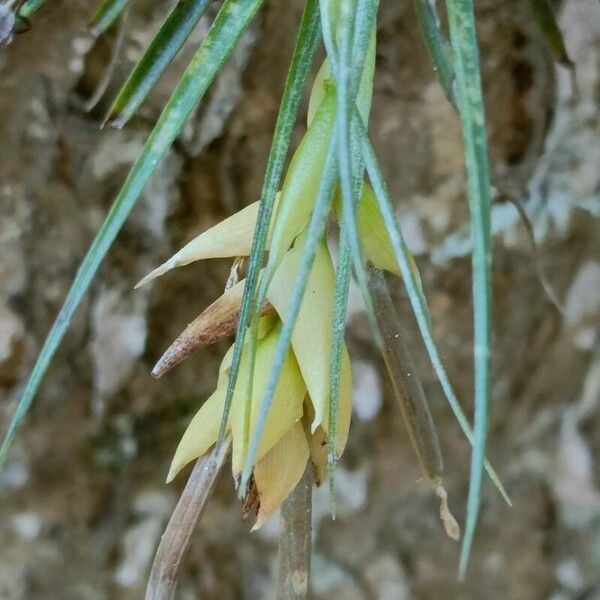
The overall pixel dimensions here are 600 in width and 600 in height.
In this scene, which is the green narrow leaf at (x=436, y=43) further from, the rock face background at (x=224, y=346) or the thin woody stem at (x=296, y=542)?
the rock face background at (x=224, y=346)

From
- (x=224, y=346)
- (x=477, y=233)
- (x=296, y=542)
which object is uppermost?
(x=477, y=233)

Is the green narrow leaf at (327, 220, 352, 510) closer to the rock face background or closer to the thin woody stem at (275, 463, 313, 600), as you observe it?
the thin woody stem at (275, 463, 313, 600)

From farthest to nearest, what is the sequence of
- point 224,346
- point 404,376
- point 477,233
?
point 224,346
point 404,376
point 477,233

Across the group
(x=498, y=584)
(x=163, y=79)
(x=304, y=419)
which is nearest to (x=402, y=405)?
(x=304, y=419)

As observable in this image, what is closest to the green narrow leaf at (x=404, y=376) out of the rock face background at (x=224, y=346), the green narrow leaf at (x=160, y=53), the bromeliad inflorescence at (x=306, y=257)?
the bromeliad inflorescence at (x=306, y=257)

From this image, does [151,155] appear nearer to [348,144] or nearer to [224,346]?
[348,144]

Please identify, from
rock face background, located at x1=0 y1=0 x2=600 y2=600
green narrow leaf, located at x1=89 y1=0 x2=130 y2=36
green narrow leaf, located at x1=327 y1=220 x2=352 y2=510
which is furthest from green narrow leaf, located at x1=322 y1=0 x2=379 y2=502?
rock face background, located at x1=0 y1=0 x2=600 y2=600

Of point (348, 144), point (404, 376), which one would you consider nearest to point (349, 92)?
point (348, 144)
